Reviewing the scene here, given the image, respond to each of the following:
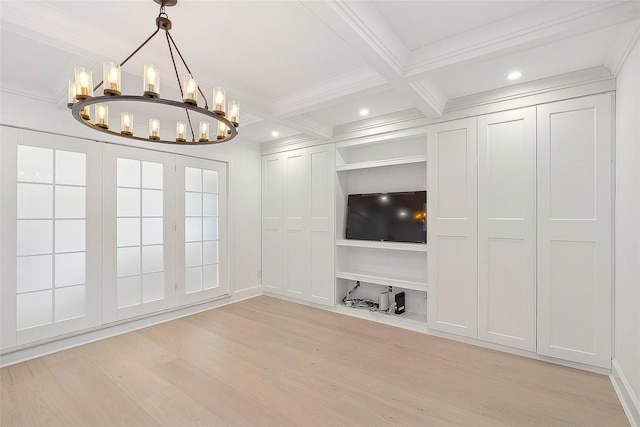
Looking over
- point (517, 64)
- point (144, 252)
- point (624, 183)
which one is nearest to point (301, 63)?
point (517, 64)

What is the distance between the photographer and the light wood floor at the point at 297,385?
2076 mm

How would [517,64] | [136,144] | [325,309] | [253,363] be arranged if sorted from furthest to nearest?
[325,309] < [136,144] < [253,363] < [517,64]

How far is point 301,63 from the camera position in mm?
2576

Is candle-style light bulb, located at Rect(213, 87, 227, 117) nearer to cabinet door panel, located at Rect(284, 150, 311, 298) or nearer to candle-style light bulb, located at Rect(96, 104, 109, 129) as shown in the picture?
candle-style light bulb, located at Rect(96, 104, 109, 129)

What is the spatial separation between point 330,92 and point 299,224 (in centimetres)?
231

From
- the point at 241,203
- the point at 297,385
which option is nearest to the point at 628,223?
the point at 297,385

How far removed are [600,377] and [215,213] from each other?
15.7 ft

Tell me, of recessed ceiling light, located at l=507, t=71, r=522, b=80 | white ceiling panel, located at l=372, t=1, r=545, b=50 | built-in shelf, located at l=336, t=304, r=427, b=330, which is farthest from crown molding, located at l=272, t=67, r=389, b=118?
Result: built-in shelf, located at l=336, t=304, r=427, b=330

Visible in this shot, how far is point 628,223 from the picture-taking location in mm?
2162

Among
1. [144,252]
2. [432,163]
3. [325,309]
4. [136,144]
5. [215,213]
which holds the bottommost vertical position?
[325,309]

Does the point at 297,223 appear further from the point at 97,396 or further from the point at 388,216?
the point at 97,396

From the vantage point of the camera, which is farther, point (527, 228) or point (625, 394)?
point (527, 228)

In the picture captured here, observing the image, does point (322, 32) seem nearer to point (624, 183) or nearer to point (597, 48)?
point (597, 48)

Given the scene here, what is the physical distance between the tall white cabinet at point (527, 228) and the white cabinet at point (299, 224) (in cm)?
153
